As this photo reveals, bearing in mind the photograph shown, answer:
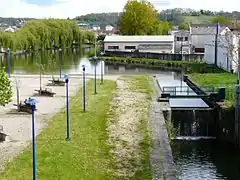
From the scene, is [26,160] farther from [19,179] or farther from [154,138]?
[154,138]

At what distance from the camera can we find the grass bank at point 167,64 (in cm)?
4828

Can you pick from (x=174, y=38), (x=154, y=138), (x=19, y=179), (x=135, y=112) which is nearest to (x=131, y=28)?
(x=174, y=38)

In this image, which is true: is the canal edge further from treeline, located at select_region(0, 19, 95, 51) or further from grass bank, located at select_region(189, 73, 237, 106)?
treeline, located at select_region(0, 19, 95, 51)

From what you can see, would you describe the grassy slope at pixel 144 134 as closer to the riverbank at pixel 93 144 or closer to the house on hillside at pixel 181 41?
the riverbank at pixel 93 144

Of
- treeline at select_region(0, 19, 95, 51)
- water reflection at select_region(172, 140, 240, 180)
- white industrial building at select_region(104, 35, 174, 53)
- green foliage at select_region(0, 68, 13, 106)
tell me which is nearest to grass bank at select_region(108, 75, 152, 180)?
water reflection at select_region(172, 140, 240, 180)

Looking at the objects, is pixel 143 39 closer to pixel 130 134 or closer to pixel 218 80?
pixel 218 80

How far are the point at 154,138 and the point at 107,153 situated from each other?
2956 millimetres

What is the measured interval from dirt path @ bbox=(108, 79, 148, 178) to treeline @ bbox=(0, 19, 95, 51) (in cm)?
5450

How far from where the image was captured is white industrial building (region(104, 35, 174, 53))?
73.9 m

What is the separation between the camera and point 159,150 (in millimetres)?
16922

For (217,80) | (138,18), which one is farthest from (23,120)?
(138,18)

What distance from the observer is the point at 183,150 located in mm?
19922

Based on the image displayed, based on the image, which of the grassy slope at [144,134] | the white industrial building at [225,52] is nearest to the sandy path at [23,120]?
the grassy slope at [144,134]

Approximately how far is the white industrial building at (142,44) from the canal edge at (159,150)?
49.3 metres
